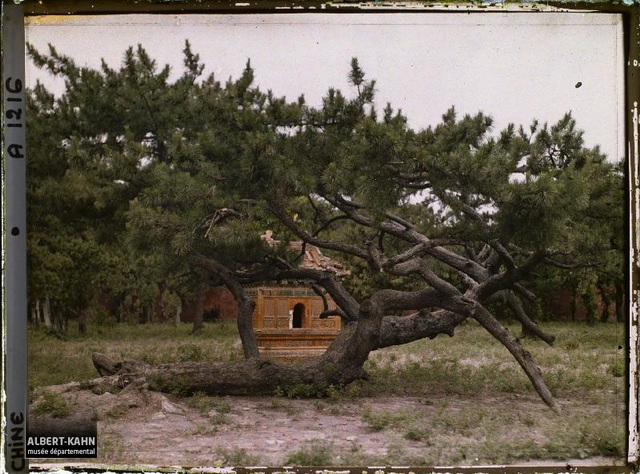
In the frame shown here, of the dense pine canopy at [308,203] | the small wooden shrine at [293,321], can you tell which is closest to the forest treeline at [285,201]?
the dense pine canopy at [308,203]

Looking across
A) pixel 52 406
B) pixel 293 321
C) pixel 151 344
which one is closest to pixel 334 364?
pixel 293 321

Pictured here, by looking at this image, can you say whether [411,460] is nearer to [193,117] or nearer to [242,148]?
[242,148]

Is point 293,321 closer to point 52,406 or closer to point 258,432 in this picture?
point 258,432

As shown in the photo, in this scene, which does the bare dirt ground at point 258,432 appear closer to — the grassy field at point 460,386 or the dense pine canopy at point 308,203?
the grassy field at point 460,386

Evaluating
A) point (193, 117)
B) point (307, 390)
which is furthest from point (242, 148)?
point (307, 390)

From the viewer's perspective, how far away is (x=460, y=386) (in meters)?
8.63

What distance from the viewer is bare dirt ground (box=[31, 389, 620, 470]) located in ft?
21.3

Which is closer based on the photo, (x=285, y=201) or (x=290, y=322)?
(x=285, y=201)

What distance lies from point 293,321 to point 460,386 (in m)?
2.32

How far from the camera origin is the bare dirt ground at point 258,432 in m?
6.48

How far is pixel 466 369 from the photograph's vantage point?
29.0 ft

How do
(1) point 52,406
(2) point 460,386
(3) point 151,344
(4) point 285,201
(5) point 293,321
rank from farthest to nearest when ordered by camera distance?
(5) point 293,321 < (3) point 151,344 < (2) point 460,386 < (4) point 285,201 < (1) point 52,406

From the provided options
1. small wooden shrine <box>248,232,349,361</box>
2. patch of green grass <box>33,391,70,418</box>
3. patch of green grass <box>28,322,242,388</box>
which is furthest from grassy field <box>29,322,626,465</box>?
small wooden shrine <box>248,232,349,361</box>

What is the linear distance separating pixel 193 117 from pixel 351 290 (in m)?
2.84
